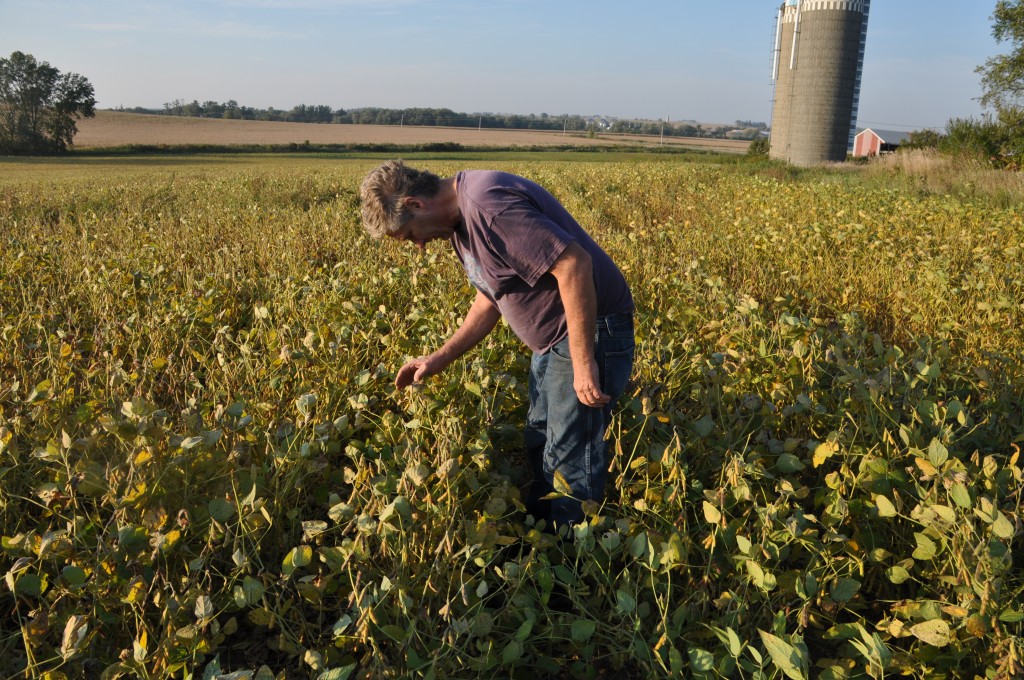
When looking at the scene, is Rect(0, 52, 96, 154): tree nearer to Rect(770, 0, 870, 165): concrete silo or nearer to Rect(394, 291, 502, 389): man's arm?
Rect(770, 0, 870, 165): concrete silo

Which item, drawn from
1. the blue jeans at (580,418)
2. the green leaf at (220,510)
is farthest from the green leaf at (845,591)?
the green leaf at (220,510)

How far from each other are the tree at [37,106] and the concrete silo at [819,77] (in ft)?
135

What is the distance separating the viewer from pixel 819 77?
98.8ft

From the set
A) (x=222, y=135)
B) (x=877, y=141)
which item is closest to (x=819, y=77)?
(x=877, y=141)

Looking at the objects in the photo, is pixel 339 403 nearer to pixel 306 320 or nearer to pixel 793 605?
pixel 306 320

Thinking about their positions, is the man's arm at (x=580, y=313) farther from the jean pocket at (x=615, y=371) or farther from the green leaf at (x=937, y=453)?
the green leaf at (x=937, y=453)

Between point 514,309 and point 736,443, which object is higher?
point 514,309

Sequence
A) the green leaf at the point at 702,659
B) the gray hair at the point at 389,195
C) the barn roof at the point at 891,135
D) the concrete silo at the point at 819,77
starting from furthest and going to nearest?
1. the barn roof at the point at 891,135
2. the concrete silo at the point at 819,77
3. the gray hair at the point at 389,195
4. the green leaf at the point at 702,659

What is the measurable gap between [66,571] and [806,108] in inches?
1312

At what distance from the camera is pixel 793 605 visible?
217 centimetres

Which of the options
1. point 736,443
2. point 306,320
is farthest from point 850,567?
point 306,320

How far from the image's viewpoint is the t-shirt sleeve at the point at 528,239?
2117mm

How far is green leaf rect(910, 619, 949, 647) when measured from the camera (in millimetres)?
1687

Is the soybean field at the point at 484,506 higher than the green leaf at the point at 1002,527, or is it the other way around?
the green leaf at the point at 1002,527
